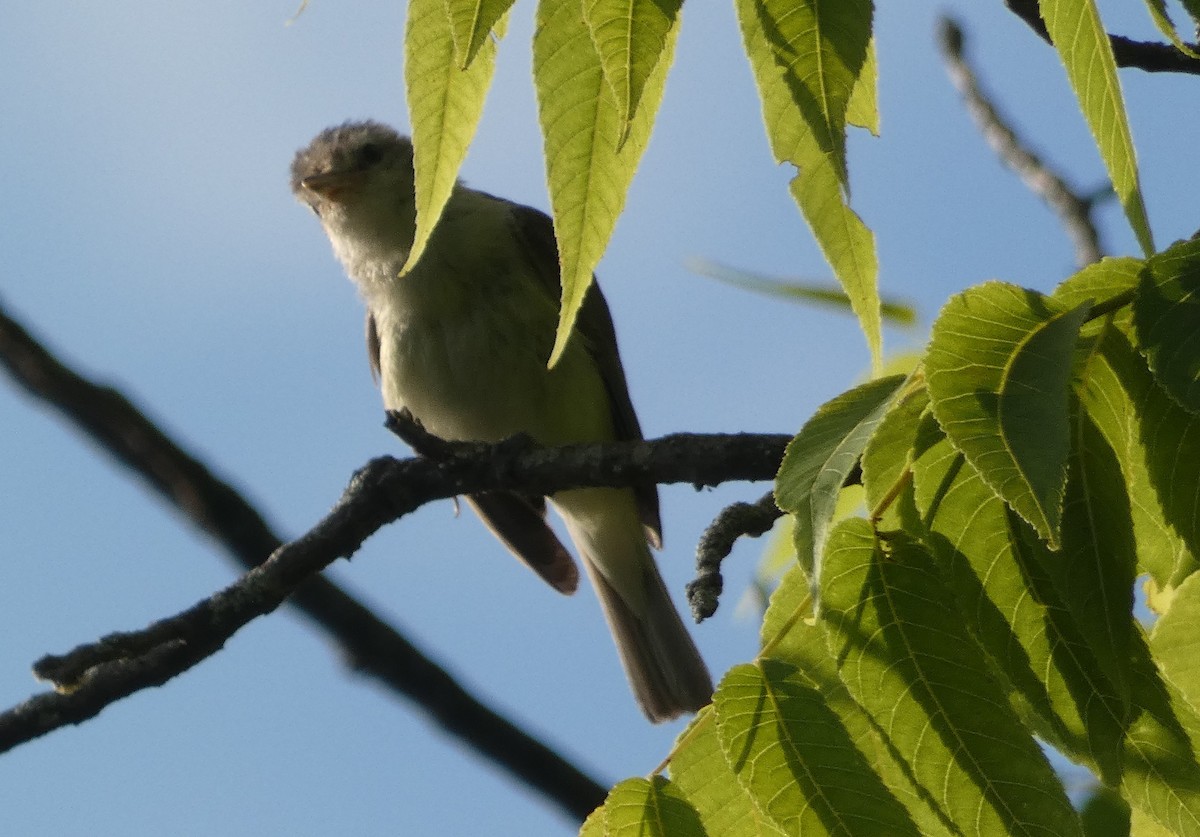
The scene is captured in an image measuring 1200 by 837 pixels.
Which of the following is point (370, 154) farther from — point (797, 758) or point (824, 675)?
point (797, 758)

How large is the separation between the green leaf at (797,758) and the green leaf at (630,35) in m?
0.72

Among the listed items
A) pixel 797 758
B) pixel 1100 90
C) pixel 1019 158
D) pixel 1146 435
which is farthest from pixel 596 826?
pixel 1019 158

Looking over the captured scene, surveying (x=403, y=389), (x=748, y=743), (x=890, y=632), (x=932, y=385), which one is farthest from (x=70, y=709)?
(x=403, y=389)

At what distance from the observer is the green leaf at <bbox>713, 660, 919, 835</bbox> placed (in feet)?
4.99

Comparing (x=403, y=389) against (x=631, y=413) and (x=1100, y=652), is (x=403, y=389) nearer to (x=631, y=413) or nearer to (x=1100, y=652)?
(x=631, y=413)

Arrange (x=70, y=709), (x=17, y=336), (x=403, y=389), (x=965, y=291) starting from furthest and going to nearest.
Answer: (x=403, y=389) → (x=17, y=336) → (x=70, y=709) → (x=965, y=291)

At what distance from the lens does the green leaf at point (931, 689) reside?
4.85 ft

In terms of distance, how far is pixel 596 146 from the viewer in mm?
1599

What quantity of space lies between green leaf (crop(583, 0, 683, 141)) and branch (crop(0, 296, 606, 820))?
6.45 ft

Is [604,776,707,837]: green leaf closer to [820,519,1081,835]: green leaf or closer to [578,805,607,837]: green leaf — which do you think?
[578,805,607,837]: green leaf

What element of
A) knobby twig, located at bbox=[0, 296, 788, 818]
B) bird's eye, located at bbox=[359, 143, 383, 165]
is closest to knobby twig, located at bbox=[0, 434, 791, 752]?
knobby twig, located at bbox=[0, 296, 788, 818]

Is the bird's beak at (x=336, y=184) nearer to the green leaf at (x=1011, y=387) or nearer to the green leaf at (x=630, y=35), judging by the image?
the green leaf at (x=630, y=35)

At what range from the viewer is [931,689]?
1527 mm

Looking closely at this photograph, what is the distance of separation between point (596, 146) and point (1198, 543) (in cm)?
80
